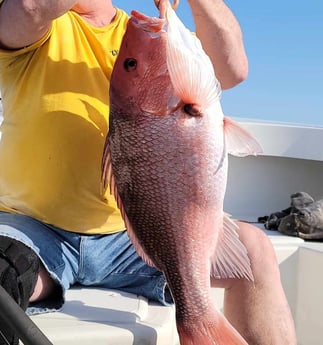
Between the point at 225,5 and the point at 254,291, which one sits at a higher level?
the point at 225,5

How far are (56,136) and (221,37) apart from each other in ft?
1.97

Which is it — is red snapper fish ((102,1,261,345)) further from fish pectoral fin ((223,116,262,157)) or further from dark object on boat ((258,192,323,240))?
dark object on boat ((258,192,323,240))

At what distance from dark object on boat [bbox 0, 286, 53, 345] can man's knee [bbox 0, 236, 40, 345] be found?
0.23 metres

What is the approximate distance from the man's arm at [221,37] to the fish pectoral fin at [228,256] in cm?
58

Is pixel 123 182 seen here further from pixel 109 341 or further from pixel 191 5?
pixel 191 5

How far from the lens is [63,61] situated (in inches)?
70.7

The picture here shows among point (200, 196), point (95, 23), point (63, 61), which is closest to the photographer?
point (200, 196)

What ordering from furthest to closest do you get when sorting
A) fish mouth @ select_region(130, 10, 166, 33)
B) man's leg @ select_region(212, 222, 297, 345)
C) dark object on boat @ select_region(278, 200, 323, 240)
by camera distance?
dark object on boat @ select_region(278, 200, 323, 240) < man's leg @ select_region(212, 222, 297, 345) < fish mouth @ select_region(130, 10, 166, 33)

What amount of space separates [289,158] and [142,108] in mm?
2725

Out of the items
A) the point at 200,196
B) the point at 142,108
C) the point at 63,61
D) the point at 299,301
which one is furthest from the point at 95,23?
the point at 299,301

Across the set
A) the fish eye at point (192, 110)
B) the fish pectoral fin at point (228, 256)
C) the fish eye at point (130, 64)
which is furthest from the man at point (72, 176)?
the fish eye at point (192, 110)

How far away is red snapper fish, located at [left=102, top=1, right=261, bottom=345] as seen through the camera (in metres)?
1.38

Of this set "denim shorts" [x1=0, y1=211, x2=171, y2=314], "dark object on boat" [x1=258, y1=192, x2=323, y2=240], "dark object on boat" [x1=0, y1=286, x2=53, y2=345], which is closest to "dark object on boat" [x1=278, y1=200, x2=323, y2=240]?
"dark object on boat" [x1=258, y1=192, x2=323, y2=240]

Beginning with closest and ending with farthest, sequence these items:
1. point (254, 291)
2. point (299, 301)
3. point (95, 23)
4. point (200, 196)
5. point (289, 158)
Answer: point (200, 196)
point (254, 291)
point (95, 23)
point (299, 301)
point (289, 158)
